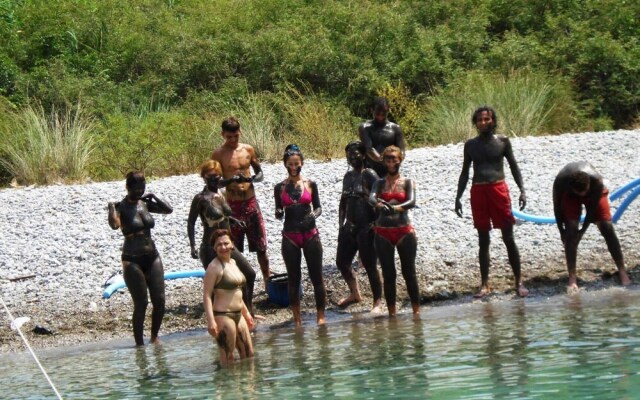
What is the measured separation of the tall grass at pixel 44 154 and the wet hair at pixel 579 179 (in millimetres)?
8860

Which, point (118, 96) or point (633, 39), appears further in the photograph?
point (118, 96)

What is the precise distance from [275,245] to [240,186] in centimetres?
245

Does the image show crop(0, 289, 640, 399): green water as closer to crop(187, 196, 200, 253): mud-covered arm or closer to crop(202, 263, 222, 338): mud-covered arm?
crop(202, 263, 222, 338): mud-covered arm

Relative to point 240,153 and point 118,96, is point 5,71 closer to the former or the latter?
point 118,96

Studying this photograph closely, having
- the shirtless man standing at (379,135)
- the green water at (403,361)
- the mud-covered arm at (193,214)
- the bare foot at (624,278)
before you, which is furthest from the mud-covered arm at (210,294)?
the bare foot at (624,278)

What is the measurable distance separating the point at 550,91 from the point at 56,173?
8228 mm

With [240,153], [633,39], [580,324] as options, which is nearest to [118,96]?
[633,39]

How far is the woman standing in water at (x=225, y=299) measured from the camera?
8.69m

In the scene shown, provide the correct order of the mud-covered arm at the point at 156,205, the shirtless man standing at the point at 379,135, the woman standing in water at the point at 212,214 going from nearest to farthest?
the woman standing in water at the point at 212,214 → the mud-covered arm at the point at 156,205 → the shirtless man standing at the point at 379,135

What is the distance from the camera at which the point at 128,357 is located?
970cm

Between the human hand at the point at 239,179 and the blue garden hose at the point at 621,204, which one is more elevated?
the human hand at the point at 239,179

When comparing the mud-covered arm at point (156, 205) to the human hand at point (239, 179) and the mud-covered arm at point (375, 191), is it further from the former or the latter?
the mud-covered arm at point (375, 191)

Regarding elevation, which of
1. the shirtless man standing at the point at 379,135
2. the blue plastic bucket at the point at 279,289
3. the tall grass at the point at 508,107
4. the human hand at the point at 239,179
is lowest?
the blue plastic bucket at the point at 279,289

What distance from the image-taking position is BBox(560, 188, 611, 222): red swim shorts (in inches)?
427
